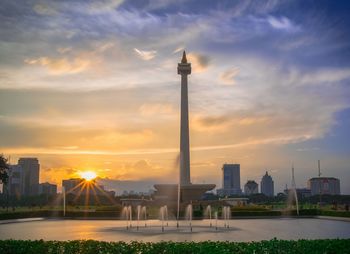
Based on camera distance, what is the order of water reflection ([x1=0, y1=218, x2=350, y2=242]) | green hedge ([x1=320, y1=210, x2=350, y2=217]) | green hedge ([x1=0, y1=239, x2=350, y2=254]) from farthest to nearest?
green hedge ([x1=320, y1=210, x2=350, y2=217]) → water reflection ([x1=0, y1=218, x2=350, y2=242]) → green hedge ([x1=0, y1=239, x2=350, y2=254])

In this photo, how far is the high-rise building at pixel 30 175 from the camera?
6047 inches

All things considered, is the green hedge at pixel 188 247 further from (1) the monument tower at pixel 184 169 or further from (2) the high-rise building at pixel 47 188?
(2) the high-rise building at pixel 47 188

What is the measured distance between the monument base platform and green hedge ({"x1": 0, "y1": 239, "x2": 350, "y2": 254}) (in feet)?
167

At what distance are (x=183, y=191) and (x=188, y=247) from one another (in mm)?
52225

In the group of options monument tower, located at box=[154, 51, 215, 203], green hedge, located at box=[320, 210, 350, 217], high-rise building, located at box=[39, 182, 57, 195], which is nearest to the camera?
green hedge, located at box=[320, 210, 350, 217]

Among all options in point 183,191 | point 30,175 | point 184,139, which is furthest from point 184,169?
point 30,175

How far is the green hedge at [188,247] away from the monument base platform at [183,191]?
50.9 m

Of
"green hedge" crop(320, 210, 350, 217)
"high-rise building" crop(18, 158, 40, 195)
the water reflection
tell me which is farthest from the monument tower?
"high-rise building" crop(18, 158, 40, 195)

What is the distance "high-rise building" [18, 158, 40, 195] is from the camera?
504 feet

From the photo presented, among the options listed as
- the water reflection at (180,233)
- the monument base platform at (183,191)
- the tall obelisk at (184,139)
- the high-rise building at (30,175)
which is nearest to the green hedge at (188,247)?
the water reflection at (180,233)

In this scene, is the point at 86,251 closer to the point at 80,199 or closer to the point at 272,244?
the point at 272,244

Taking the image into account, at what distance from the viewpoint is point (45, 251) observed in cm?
1191

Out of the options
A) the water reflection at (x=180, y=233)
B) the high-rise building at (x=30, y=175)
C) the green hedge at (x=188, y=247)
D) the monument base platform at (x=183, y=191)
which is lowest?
the water reflection at (x=180, y=233)

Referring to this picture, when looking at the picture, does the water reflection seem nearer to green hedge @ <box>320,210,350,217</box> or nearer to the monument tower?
green hedge @ <box>320,210,350,217</box>
